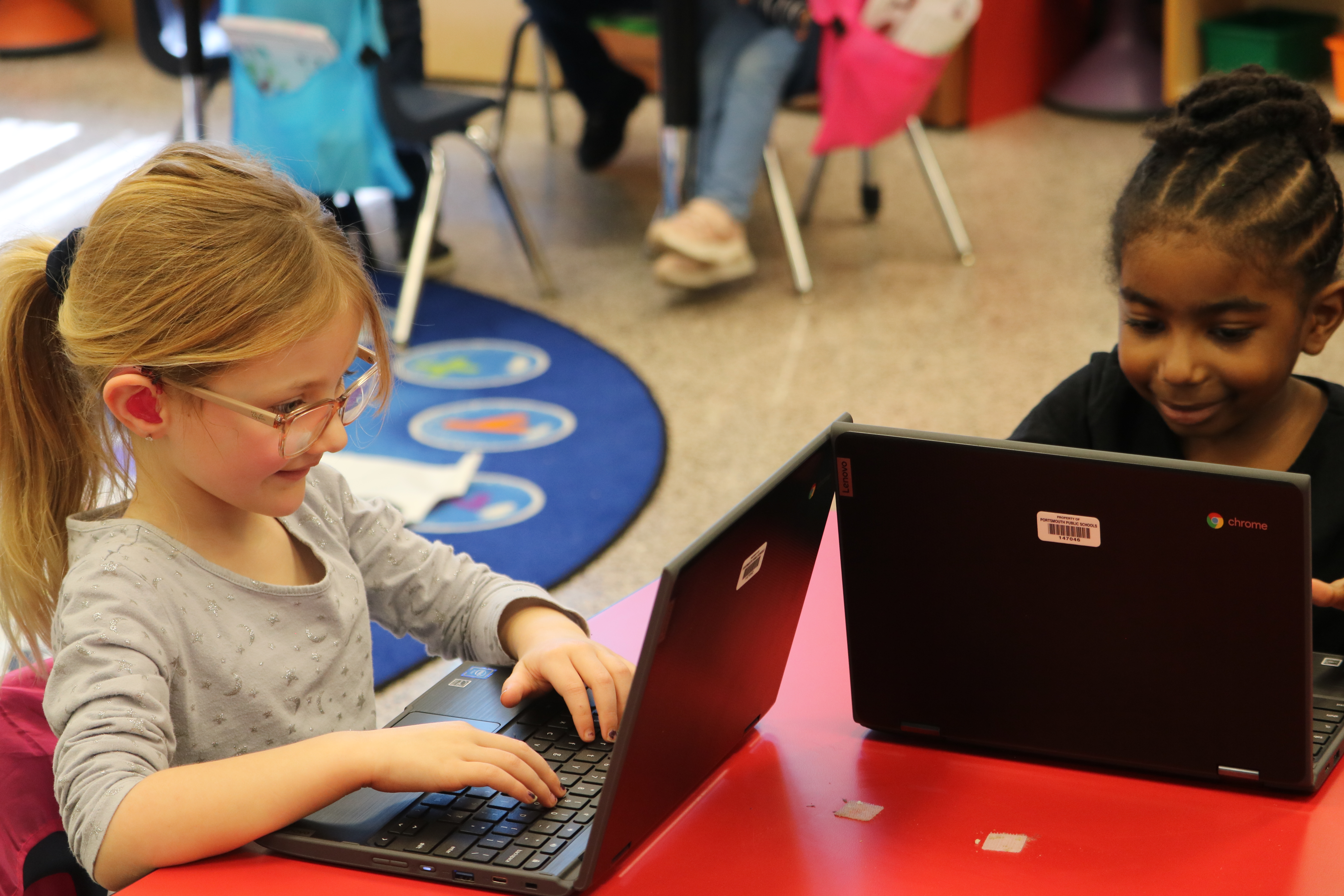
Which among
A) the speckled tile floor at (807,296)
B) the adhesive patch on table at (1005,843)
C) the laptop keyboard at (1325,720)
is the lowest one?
the speckled tile floor at (807,296)

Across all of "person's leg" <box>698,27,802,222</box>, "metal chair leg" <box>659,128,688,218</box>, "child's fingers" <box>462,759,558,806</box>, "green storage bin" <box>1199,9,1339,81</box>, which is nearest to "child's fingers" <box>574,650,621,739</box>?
"child's fingers" <box>462,759,558,806</box>

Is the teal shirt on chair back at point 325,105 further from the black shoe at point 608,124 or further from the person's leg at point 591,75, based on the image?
the black shoe at point 608,124

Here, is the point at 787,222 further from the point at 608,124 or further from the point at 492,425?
the point at 608,124

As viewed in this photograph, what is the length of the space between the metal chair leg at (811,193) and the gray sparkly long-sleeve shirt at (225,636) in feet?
8.76

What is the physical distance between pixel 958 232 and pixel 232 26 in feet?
5.47

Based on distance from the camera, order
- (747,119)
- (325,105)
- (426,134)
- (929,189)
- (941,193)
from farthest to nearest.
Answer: (929,189), (941,193), (747,119), (426,134), (325,105)

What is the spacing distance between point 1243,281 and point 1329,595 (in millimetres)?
289

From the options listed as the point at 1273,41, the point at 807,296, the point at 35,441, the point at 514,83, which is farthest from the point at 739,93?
the point at 35,441

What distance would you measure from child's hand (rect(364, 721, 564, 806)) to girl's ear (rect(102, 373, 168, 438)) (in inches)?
9.6

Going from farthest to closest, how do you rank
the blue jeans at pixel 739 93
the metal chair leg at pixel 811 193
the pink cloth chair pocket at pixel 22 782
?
the metal chair leg at pixel 811 193
the blue jeans at pixel 739 93
the pink cloth chair pocket at pixel 22 782

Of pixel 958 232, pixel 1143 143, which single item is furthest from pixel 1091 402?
pixel 1143 143

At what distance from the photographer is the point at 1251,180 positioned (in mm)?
1114

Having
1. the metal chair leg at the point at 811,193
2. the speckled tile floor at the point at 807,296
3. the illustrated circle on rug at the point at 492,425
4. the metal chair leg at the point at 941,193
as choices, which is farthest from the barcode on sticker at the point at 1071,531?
the metal chair leg at the point at 811,193

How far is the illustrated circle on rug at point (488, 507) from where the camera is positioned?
7.63 feet
